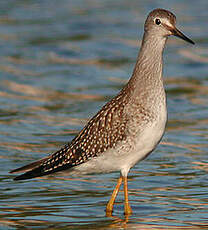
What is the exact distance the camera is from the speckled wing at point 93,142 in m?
9.83

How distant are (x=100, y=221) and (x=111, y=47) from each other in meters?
12.3

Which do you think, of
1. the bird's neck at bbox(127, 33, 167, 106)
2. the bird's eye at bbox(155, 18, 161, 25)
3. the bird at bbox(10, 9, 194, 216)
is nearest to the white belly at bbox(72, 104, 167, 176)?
the bird at bbox(10, 9, 194, 216)

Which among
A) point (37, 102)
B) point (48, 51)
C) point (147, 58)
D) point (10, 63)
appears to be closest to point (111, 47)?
point (48, 51)

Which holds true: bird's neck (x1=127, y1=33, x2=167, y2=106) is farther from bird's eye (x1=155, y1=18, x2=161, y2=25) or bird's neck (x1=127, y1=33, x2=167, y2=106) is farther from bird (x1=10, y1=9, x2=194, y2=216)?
bird's eye (x1=155, y1=18, x2=161, y2=25)

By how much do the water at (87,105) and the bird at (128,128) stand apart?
0.53 m

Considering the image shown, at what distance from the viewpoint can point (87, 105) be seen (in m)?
16.0

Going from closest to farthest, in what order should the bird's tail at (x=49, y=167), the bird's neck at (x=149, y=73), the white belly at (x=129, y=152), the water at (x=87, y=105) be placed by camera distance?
the white belly at (x=129, y=152) → the bird's neck at (x=149, y=73) → the water at (x=87, y=105) → the bird's tail at (x=49, y=167)

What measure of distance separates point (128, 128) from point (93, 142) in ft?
1.90

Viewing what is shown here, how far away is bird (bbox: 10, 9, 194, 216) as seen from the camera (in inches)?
376

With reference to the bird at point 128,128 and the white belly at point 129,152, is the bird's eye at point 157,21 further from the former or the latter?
the white belly at point 129,152

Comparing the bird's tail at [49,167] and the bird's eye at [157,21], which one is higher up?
the bird's eye at [157,21]

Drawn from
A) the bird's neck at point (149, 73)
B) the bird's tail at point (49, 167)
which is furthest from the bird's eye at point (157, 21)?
the bird's tail at point (49, 167)

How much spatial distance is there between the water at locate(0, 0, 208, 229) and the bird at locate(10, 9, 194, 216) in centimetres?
53

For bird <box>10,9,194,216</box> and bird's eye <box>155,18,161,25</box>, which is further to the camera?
bird's eye <box>155,18,161,25</box>
